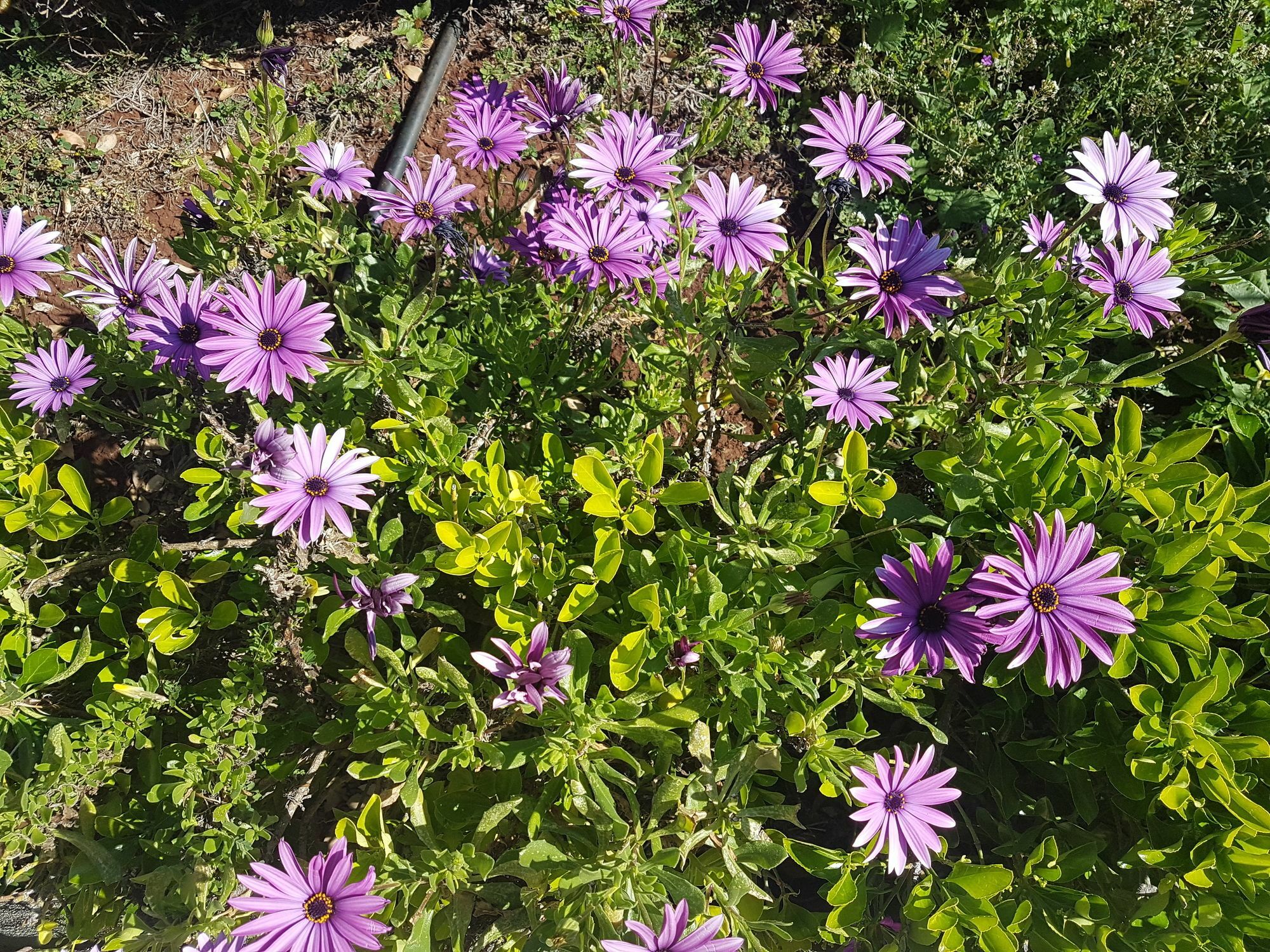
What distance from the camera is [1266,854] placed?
63.3 inches

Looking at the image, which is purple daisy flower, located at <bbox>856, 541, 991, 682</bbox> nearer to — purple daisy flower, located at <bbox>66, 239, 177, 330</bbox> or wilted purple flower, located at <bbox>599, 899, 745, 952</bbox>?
wilted purple flower, located at <bbox>599, 899, 745, 952</bbox>

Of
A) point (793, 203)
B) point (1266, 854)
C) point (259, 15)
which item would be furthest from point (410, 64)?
point (1266, 854)

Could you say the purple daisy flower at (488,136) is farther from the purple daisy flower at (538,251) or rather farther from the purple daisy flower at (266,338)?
the purple daisy flower at (266,338)

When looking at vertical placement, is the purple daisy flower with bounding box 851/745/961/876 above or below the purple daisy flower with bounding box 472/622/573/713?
below

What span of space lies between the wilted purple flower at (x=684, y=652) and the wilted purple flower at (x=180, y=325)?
1.23 m

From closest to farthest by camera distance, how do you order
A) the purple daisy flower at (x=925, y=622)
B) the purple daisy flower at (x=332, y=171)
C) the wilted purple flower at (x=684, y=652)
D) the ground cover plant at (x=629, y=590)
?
the purple daisy flower at (x=925, y=622), the ground cover plant at (x=629, y=590), the wilted purple flower at (x=684, y=652), the purple daisy flower at (x=332, y=171)

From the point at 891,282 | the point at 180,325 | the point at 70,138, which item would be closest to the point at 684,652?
the point at 891,282

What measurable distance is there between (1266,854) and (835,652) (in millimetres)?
906

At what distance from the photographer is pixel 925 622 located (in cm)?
160

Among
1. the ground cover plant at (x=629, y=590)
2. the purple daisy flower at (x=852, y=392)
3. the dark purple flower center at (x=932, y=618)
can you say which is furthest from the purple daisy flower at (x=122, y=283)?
the dark purple flower center at (x=932, y=618)

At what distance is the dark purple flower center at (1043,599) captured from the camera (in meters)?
1.51

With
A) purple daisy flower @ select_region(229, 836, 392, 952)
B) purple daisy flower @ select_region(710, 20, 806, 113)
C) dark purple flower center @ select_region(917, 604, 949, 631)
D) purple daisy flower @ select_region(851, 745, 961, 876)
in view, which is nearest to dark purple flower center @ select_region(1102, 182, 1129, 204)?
purple daisy flower @ select_region(710, 20, 806, 113)

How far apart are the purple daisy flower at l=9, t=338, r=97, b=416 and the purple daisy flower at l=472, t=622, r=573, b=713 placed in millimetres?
1287

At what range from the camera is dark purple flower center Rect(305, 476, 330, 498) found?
5.37 ft
